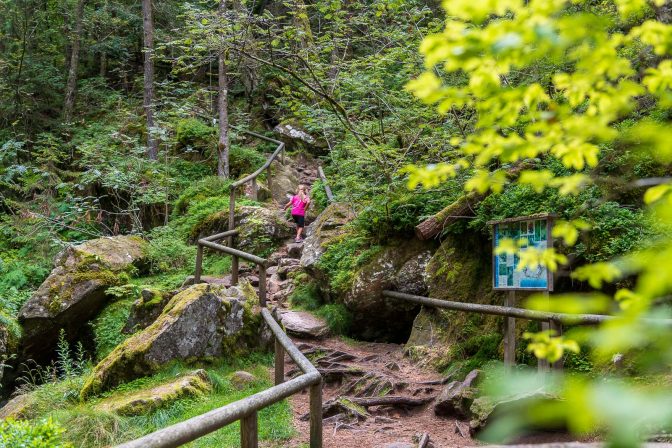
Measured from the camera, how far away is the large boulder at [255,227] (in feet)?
45.0

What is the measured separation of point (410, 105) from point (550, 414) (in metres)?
9.09

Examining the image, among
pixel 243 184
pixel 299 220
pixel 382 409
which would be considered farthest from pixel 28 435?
pixel 243 184

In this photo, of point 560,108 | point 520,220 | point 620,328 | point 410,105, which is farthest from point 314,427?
point 410,105

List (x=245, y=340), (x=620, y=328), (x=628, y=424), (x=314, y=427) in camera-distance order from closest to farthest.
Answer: (x=628, y=424) → (x=620, y=328) → (x=314, y=427) → (x=245, y=340)

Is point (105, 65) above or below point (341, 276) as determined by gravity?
above

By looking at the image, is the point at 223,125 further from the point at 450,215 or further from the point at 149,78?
the point at 450,215

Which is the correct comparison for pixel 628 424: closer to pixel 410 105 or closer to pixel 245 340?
pixel 245 340

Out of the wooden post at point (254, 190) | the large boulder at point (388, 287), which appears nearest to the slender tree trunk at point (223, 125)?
the wooden post at point (254, 190)

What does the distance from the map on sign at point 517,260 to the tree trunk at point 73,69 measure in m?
20.1

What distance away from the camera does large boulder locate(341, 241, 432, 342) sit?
8570 mm

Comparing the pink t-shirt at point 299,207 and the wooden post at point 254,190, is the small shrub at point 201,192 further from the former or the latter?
the pink t-shirt at point 299,207

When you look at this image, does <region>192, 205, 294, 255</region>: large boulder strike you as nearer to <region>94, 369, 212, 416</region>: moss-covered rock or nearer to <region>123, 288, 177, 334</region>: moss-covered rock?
<region>123, 288, 177, 334</region>: moss-covered rock

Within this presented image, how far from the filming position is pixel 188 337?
7184 millimetres

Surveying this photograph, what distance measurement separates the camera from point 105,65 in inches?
1001
